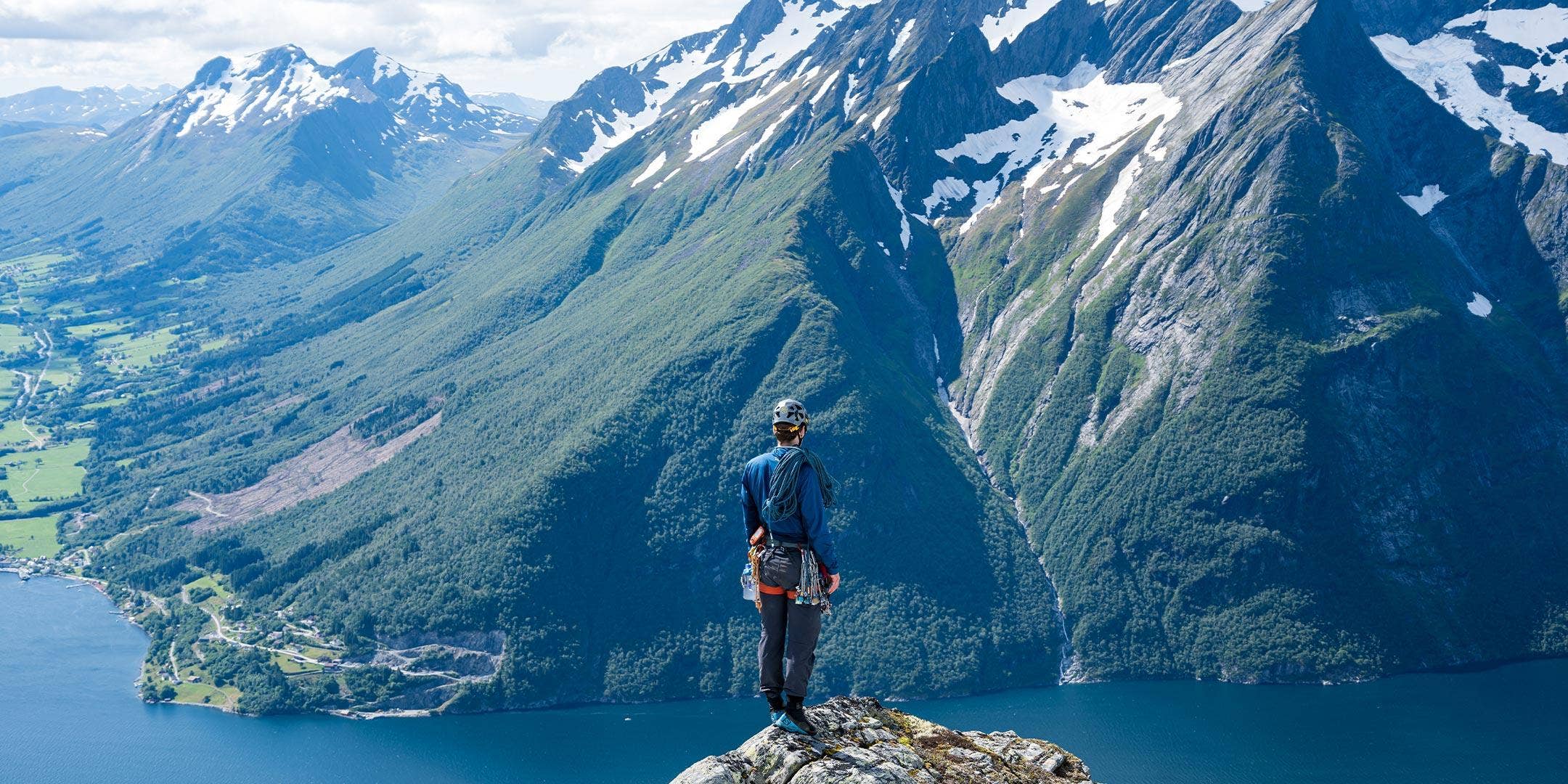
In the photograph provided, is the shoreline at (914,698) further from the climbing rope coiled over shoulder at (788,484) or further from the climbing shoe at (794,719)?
the climbing rope coiled over shoulder at (788,484)

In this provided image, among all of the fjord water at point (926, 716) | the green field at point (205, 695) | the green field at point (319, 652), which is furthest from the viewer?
the green field at point (319, 652)

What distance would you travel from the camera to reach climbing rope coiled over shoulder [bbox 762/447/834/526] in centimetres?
2259

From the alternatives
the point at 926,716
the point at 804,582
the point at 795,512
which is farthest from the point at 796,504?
the point at 926,716

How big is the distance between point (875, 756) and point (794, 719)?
1843 mm

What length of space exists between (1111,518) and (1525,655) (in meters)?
64.9

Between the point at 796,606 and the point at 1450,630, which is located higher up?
the point at 796,606

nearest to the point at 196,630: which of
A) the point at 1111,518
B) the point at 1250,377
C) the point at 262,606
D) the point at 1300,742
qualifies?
the point at 262,606

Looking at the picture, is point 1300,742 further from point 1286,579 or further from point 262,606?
point 262,606

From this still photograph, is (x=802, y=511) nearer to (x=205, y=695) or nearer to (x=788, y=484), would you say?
(x=788, y=484)

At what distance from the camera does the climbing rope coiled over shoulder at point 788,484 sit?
2259 centimetres

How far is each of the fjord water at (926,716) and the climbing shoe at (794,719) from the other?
124420 millimetres

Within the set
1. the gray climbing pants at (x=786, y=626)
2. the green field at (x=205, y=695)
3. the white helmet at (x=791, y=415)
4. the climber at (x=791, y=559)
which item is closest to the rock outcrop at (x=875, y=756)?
the climber at (x=791, y=559)

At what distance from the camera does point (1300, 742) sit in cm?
14812

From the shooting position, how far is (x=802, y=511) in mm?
22844
